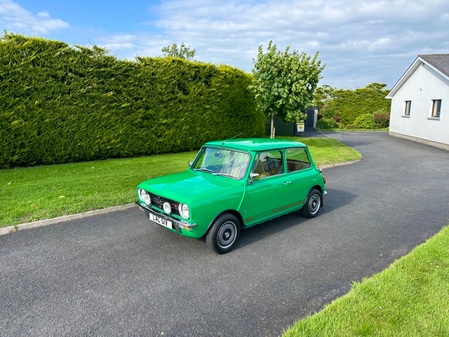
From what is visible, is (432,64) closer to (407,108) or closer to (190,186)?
(407,108)

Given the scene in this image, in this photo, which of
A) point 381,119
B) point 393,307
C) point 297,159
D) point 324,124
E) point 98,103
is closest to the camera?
point 393,307

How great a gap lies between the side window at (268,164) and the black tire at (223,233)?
2.88 feet

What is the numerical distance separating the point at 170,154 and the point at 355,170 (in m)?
7.65

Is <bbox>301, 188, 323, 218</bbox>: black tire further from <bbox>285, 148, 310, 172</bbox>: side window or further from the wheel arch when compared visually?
the wheel arch

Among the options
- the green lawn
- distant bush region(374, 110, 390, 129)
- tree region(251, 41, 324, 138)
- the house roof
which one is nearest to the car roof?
the green lawn

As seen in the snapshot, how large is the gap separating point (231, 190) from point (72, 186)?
4845mm

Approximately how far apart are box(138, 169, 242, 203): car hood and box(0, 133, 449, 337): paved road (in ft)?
2.91

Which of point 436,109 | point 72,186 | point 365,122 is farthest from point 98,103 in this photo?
point 365,122

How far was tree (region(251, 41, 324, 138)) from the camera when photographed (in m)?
13.8

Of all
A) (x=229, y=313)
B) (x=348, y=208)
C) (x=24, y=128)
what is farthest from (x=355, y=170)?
(x=24, y=128)

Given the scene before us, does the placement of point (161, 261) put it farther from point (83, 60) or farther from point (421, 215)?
point (83, 60)

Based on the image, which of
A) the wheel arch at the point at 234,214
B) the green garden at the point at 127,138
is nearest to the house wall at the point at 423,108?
the green garden at the point at 127,138

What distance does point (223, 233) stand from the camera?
4480 millimetres

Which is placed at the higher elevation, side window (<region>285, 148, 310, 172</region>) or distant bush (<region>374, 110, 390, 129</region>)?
side window (<region>285, 148, 310, 172</region>)
